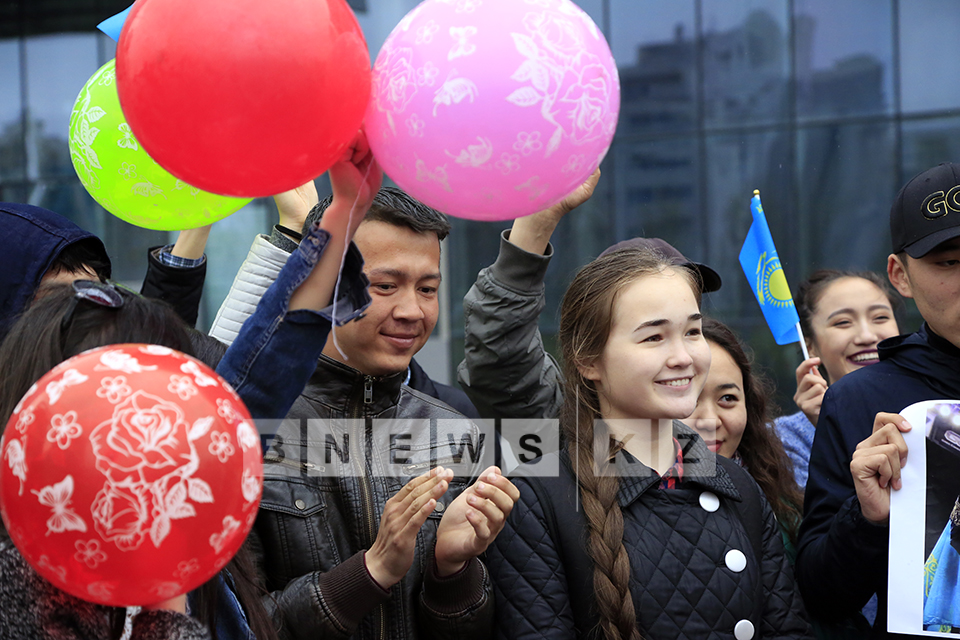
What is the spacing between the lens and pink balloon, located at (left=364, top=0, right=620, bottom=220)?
4.81 feet

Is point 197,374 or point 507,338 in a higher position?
point 197,374

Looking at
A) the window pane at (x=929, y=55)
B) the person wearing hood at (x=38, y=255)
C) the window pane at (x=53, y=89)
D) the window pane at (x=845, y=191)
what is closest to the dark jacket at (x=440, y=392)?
the person wearing hood at (x=38, y=255)

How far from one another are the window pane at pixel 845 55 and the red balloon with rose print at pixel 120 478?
9.75 metres

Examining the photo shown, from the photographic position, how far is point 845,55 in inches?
384

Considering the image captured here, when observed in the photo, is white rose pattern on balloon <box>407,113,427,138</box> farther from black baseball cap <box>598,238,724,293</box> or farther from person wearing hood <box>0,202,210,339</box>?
black baseball cap <box>598,238,724,293</box>

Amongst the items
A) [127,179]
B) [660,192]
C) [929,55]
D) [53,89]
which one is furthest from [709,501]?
[53,89]

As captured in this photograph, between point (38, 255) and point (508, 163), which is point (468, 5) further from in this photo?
point (38, 255)

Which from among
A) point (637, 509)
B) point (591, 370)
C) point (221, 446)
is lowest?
point (637, 509)

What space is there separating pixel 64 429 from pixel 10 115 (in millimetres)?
11686

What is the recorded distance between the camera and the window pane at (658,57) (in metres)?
10.0

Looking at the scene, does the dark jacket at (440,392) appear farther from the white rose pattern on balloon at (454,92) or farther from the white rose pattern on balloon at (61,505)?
the white rose pattern on balloon at (61,505)

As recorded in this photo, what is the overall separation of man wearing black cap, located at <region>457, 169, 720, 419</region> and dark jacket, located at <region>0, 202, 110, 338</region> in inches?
40.9

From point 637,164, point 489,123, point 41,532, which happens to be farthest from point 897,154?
point 41,532

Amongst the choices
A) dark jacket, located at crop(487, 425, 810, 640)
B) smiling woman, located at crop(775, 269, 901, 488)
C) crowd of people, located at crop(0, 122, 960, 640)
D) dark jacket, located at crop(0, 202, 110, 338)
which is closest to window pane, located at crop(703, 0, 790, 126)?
smiling woman, located at crop(775, 269, 901, 488)
